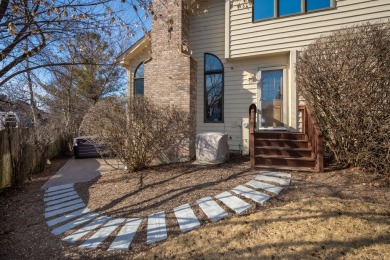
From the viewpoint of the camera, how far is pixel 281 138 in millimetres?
5805

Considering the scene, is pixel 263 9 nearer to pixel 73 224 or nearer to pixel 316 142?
pixel 316 142

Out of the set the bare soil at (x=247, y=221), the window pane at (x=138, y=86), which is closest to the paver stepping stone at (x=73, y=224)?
the bare soil at (x=247, y=221)

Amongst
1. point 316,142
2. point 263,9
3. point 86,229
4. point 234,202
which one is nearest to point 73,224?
point 86,229

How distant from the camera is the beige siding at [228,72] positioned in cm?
750

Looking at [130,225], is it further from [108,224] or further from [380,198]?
[380,198]

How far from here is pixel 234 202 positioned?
11.4 feet

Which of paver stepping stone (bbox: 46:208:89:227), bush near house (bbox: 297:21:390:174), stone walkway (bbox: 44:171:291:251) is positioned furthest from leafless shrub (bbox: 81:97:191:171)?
bush near house (bbox: 297:21:390:174)

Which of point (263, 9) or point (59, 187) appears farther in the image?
point (263, 9)

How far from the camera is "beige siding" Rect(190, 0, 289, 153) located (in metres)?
7.50

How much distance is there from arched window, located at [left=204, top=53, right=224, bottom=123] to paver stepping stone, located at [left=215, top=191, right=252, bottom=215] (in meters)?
4.46

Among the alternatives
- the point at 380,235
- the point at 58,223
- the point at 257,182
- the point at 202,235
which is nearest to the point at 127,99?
the point at 58,223

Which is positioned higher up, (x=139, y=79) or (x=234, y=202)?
(x=139, y=79)

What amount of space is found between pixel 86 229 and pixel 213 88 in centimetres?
618

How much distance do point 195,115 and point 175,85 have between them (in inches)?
49.1
